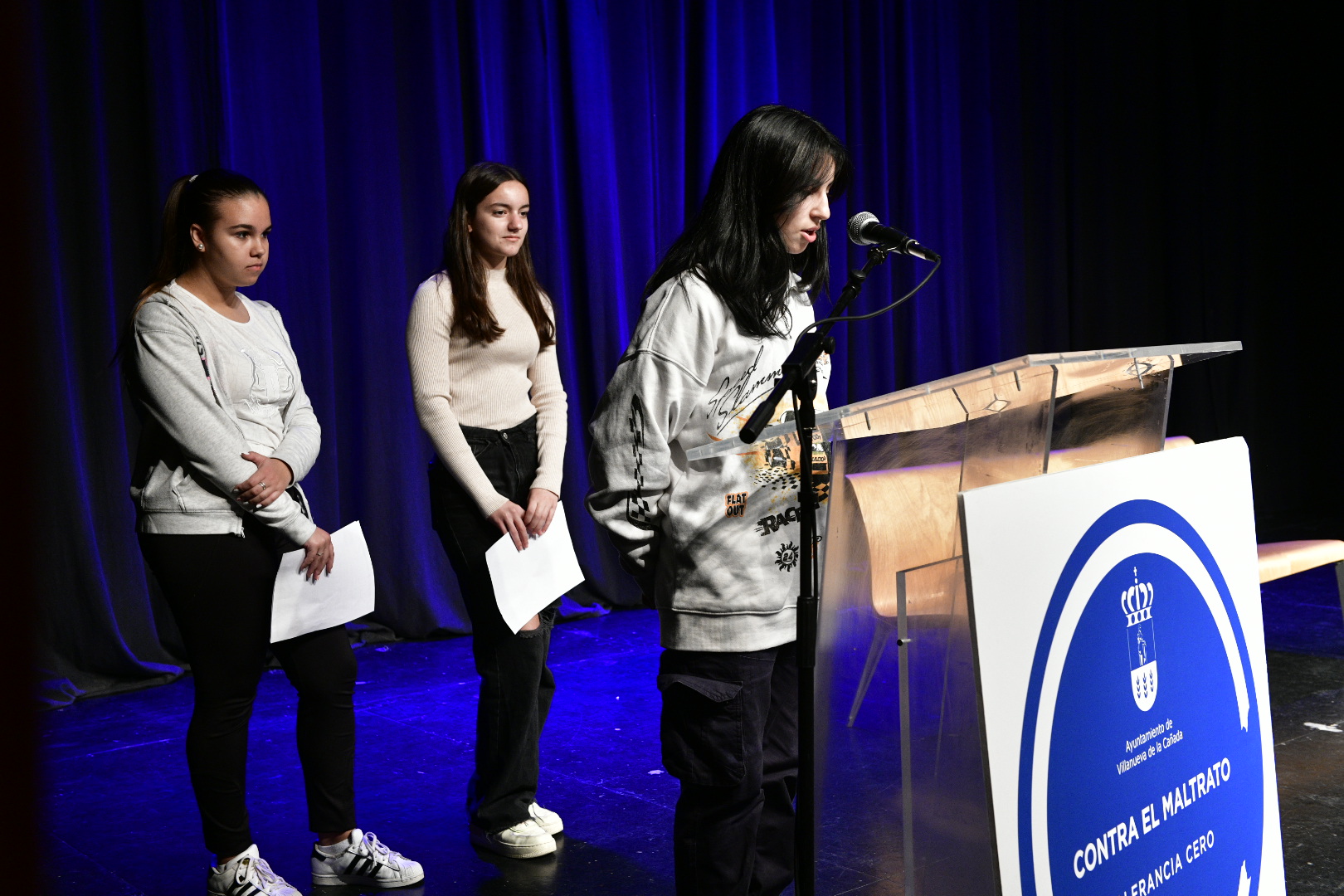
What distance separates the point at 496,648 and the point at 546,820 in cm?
45

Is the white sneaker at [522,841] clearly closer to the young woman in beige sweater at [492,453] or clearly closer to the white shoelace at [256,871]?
the young woman in beige sweater at [492,453]

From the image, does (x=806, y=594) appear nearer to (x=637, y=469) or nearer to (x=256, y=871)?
(x=637, y=469)

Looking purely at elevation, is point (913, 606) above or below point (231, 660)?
above

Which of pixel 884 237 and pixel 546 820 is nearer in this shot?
pixel 884 237

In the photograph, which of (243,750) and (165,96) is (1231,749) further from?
(165,96)

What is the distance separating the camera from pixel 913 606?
4.54ft

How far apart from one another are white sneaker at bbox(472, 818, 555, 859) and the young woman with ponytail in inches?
14.7

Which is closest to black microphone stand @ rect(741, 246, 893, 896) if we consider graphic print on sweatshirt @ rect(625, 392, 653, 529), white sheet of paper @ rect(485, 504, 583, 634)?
graphic print on sweatshirt @ rect(625, 392, 653, 529)

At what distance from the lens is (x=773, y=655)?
1708 millimetres

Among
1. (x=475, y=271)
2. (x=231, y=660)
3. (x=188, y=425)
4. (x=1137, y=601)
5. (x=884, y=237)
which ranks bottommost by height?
(x=231, y=660)

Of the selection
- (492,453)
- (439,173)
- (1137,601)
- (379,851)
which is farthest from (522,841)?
(439,173)

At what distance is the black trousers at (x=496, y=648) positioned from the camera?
2.45 m

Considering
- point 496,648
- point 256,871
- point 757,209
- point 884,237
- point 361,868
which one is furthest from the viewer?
point 496,648

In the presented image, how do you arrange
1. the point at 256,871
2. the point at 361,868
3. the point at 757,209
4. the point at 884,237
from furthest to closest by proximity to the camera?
the point at 361,868 → the point at 256,871 → the point at 757,209 → the point at 884,237
